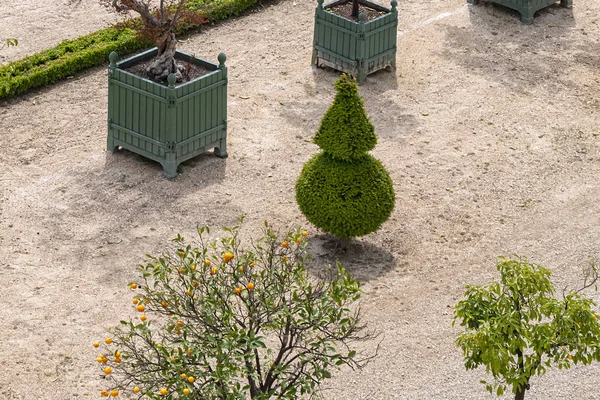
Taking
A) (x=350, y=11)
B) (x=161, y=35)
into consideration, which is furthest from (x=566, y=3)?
(x=161, y=35)

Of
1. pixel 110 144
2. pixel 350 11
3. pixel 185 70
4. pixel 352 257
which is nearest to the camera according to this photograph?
pixel 352 257

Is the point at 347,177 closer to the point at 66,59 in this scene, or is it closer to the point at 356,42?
the point at 356,42

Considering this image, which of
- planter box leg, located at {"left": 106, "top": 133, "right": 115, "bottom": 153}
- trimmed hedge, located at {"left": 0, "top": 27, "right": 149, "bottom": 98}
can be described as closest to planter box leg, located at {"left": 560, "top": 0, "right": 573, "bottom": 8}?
trimmed hedge, located at {"left": 0, "top": 27, "right": 149, "bottom": 98}

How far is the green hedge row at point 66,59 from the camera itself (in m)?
21.3

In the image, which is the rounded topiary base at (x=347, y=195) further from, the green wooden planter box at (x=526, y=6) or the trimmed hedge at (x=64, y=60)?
the green wooden planter box at (x=526, y=6)

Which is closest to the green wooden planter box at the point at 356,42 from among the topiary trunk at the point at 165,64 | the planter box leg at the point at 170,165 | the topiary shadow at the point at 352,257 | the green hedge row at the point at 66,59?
the green hedge row at the point at 66,59

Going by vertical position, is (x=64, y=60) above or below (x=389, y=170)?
above

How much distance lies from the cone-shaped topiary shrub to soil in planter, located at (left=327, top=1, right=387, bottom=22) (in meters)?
6.28

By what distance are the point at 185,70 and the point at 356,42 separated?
4113mm

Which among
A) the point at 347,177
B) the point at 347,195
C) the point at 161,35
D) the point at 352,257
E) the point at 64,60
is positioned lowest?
the point at 352,257

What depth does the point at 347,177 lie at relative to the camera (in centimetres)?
1680

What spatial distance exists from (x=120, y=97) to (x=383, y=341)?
653 centimetres

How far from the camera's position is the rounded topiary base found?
16828mm

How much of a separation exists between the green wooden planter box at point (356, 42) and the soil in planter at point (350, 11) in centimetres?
16
